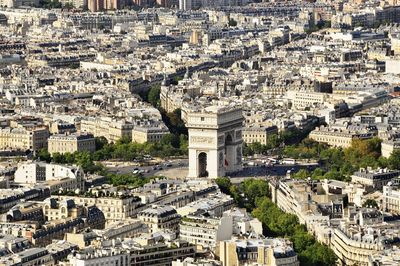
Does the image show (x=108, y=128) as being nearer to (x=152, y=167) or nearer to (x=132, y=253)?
(x=152, y=167)

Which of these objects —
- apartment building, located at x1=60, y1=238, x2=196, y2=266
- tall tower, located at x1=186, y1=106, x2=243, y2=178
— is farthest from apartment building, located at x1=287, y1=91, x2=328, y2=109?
apartment building, located at x1=60, y1=238, x2=196, y2=266

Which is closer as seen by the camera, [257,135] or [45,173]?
[45,173]

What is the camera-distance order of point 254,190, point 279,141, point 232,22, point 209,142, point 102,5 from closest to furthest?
1. point 254,190
2. point 209,142
3. point 279,141
4. point 232,22
5. point 102,5

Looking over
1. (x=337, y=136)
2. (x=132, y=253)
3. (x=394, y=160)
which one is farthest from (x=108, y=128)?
(x=132, y=253)

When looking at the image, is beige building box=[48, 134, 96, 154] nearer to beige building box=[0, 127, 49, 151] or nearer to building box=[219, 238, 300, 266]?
beige building box=[0, 127, 49, 151]

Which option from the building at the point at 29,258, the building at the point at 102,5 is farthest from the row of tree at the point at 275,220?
the building at the point at 102,5

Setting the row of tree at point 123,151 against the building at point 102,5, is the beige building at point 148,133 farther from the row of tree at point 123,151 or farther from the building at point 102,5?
the building at point 102,5

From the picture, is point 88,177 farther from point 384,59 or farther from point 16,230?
point 384,59
